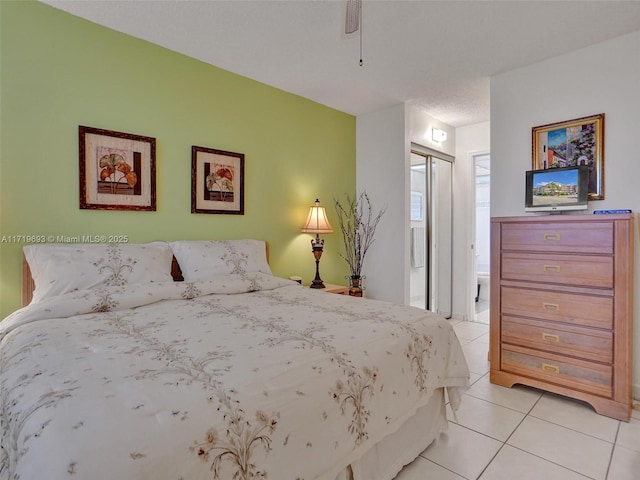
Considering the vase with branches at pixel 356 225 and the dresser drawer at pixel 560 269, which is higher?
the vase with branches at pixel 356 225

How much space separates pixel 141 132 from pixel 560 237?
3.09 metres

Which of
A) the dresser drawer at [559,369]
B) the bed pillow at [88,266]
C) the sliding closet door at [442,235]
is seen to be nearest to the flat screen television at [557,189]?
the dresser drawer at [559,369]

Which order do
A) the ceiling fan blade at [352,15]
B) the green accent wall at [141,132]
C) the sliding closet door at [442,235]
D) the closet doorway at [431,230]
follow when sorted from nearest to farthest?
the ceiling fan blade at [352,15], the green accent wall at [141,132], the closet doorway at [431,230], the sliding closet door at [442,235]


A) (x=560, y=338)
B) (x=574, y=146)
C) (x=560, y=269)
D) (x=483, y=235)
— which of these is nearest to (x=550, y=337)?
(x=560, y=338)

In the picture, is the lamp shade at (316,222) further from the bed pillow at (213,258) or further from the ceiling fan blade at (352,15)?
the ceiling fan blade at (352,15)

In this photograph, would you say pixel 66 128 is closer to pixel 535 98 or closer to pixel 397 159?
pixel 397 159

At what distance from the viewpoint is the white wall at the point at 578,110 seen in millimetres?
2389

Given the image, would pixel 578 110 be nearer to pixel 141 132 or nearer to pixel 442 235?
pixel 442 235

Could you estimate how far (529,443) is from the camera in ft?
6.15

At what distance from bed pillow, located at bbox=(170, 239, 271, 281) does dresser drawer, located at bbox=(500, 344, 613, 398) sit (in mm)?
2028

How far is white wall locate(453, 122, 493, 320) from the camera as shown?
4344 millimetres

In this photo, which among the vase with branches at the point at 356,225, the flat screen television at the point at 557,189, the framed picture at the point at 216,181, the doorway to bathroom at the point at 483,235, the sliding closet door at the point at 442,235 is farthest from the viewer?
the doorway to bathroom at the point at 483,235

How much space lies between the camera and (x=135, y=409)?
0.83 meters

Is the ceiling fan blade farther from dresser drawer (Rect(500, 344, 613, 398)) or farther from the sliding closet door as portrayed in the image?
the sliding closet door
